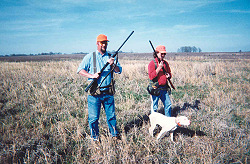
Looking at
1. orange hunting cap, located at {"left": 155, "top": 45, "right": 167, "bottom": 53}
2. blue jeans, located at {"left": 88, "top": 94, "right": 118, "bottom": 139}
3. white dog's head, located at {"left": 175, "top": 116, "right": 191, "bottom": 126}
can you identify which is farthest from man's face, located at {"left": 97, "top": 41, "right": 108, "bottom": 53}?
white dog's head, located at {"left": 175, "top": 116, "right": 191, "bottom": 126}

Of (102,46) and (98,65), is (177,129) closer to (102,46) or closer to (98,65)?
(98,65)

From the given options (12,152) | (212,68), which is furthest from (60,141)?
(212,68)

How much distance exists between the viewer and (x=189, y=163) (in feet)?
7.80

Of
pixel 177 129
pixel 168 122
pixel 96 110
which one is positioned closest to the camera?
pixel 96 110

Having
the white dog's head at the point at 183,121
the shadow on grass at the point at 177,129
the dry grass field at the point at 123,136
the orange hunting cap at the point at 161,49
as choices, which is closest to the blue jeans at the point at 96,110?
the dry grass field at the point at 123,136

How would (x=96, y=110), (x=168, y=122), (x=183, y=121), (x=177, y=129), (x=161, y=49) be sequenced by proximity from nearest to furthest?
(x=183, y=121) → (x=96, y=110) → (x=168, y=122) → (x=161, y=49) → (x=177, y=129)

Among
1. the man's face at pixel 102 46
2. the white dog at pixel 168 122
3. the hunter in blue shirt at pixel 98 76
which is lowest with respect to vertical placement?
the white dog at pixel 168 122

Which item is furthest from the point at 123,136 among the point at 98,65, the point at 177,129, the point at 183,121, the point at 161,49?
the point at 161,49

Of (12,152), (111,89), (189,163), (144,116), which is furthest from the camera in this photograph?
(144,116)

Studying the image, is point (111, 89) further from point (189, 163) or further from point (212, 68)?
point (212, 68)

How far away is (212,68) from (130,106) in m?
11.4

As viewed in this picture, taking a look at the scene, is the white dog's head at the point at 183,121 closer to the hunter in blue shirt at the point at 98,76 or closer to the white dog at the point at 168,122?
the white dog at the point at 168,122

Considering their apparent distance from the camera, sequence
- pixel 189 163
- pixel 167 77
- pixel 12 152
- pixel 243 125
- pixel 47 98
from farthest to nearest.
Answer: pixel 47 98 < pixel 243 125 < pixel 167 77 < pixel 12 152 < pixel 189 163

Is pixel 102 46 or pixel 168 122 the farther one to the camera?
pixel 168 122
